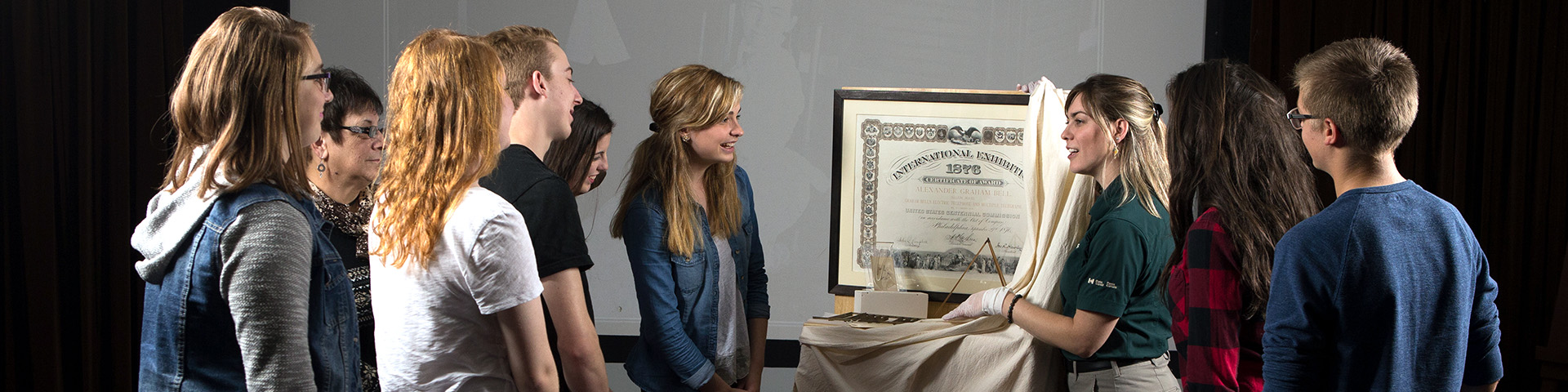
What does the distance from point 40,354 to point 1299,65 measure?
3.74 m

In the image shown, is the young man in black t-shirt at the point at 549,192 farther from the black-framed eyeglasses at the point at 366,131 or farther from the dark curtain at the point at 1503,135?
the dark curtain at the point at 1503,135

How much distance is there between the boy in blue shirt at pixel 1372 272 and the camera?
4.00 feet

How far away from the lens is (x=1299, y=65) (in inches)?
56.1

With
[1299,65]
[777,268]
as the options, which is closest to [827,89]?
[777,268]

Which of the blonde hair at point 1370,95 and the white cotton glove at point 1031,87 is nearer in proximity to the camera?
the blonde hair at point 1370,95

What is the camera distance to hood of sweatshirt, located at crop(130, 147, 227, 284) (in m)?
1.09

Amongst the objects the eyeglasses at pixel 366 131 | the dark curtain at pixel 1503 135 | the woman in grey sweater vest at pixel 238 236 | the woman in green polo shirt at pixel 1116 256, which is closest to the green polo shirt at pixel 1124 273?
the woman in green polo shirt at pixel 1116 256

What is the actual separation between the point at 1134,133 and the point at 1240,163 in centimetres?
51

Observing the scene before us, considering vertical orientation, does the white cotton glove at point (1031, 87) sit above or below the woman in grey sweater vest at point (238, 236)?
above

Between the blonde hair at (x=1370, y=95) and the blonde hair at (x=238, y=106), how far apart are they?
1.38 metres

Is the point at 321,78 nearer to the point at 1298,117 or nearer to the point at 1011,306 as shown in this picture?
the point at 1298,117

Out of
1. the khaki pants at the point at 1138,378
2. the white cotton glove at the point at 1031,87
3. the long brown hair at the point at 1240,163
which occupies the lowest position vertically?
the khaki pants at the point at 1138,378

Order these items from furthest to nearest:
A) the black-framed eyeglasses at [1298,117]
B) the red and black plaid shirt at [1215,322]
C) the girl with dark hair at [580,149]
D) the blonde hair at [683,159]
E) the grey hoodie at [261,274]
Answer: the girl with dark hair at [580,149] → the blonde hair at [683,159] → the red and black plaid shirt at [1215,322] → the black-framed eyeglasses at [1298,117] → the grey hoodie at [261,274]

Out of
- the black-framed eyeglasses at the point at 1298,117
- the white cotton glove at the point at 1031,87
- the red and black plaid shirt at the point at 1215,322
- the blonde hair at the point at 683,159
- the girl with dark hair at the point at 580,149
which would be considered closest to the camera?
the black-framed eyeglasses at the point at 1298,117
